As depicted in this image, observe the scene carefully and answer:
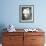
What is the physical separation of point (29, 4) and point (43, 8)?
467 mm

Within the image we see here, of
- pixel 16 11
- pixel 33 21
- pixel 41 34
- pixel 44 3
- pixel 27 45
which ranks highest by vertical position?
pixel 44 3

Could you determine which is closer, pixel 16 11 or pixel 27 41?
pixel 27 41

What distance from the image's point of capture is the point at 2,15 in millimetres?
4078

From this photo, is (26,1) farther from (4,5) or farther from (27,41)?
(27,41)

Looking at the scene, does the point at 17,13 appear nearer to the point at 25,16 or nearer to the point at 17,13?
the point at 17,13

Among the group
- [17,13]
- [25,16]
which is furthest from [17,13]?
[25,16]

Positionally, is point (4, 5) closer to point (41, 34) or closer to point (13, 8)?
point (13, 8)

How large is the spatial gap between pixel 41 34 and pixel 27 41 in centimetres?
44

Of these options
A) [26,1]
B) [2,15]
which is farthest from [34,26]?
[2,15]

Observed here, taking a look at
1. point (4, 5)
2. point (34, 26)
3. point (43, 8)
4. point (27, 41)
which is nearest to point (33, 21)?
point (34, 26)

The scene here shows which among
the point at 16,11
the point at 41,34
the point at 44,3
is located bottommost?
the point at 41,34

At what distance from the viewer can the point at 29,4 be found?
4.05 metres

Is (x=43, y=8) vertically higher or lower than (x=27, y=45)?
higher

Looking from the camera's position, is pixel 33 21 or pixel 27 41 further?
pixel 33 21
